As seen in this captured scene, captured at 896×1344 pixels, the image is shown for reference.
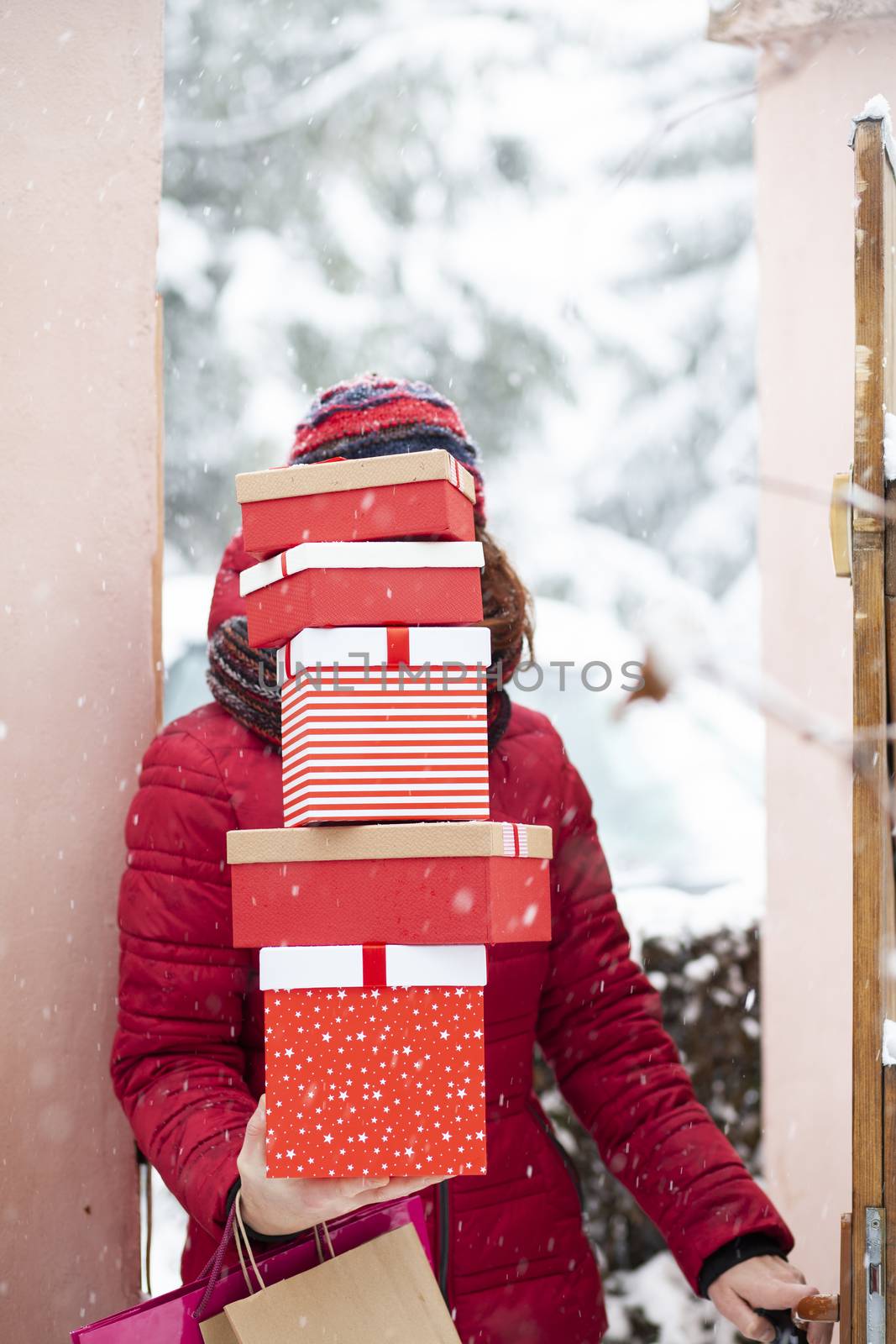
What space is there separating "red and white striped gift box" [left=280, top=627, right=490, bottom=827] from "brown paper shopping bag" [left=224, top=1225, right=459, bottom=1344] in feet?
1.55

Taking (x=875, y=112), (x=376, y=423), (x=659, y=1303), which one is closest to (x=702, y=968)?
(x=659, y=1303)

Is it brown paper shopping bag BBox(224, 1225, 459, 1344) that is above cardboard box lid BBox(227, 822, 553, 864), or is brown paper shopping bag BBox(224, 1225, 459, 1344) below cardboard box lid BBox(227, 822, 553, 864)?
below

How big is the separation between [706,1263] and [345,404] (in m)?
1.17

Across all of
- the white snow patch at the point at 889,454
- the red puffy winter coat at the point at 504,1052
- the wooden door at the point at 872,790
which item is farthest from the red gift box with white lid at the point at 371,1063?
the white snow patch at the point at 889,454

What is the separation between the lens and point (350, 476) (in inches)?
47.9

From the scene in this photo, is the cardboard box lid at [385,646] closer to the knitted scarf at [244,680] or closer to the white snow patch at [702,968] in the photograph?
the knitted scarf at [244,680]

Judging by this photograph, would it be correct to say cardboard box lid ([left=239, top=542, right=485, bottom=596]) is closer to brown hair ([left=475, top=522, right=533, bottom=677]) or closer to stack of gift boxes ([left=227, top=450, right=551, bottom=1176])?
stack of gift boxes ([left=227, top=450, right=551, bottom=1176])

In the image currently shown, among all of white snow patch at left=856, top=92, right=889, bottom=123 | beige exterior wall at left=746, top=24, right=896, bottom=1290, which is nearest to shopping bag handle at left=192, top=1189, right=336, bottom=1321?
white snow patch at left=856, top=92, right=889, bottom=123

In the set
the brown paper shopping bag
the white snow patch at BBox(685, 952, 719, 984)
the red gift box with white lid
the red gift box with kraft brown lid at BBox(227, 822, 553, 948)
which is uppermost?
the red gift box with kraft brown lid at BBox(227, 822, 553, 948)

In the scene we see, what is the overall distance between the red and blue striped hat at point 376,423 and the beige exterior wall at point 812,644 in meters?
1.40

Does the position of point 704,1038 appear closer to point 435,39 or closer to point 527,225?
point 527,225

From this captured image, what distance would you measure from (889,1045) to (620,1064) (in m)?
0.62

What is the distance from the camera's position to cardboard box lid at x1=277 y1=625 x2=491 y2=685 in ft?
3.92

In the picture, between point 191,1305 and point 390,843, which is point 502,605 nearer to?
point 390,843
